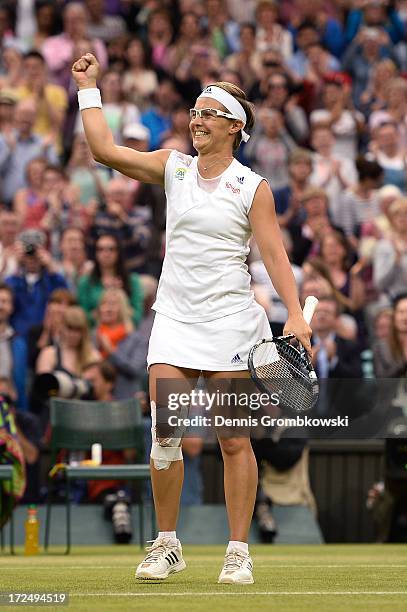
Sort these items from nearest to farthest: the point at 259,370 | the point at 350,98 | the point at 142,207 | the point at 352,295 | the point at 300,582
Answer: the point at 259,370
the point at 300,582
the point at 352,295
the point at 142,207
the point at 350,98

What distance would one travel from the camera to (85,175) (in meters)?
16.7

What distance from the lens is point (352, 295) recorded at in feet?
49.9

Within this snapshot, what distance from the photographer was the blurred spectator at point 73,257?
15305mm

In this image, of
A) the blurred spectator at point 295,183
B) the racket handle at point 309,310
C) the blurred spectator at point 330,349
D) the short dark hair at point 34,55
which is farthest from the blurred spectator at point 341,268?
the racket handle at point 309,310

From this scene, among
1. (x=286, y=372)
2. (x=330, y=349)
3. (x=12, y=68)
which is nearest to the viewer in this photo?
(x=286, y=372)

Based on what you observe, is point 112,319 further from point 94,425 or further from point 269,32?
point 269,32

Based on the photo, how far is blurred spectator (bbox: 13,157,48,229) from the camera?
52.4 feet

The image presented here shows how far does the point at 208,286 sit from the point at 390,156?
10.1 meters

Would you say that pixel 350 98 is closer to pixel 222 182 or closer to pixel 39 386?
pixel 39 386

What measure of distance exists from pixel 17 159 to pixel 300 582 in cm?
1005

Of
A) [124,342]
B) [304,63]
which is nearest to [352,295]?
[124,342]

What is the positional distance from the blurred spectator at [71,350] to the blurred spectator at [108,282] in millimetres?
1094

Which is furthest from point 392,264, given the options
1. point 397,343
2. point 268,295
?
point 397,343

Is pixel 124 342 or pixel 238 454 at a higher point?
pixel 124 342
